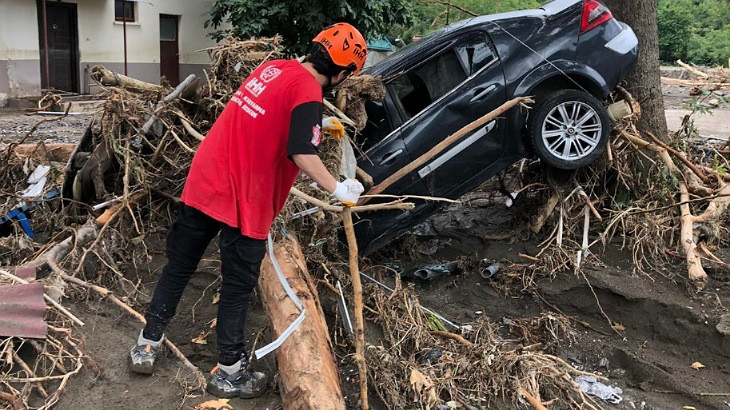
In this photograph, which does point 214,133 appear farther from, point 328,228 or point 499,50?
point 499,50

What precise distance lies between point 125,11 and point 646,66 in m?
15.6

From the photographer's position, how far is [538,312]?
4.87m

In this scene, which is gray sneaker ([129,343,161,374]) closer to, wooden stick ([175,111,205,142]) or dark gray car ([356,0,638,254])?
wooden stick ([175,111,205,142])

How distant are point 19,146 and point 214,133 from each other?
3.78m

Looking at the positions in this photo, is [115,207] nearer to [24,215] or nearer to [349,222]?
[24,215]

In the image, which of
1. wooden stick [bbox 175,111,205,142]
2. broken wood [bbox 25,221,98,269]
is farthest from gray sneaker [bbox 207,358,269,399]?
wooden stick [bbox 175,111,205,142]

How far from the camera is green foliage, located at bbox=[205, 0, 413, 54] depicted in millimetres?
10602

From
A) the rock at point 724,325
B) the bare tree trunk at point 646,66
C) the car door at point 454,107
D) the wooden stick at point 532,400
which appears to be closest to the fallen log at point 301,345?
the wooden stick at point 532,400

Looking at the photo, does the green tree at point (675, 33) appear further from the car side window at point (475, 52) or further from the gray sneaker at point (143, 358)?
the gray sneaker at point (143, 358)

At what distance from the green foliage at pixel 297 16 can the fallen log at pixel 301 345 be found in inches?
288

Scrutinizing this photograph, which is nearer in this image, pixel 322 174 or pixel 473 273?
pixel 322 174

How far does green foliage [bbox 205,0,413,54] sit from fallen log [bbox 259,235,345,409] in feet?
24.0

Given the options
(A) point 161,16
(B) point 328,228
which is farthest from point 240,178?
(A) point 161,16

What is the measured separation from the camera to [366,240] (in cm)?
516
